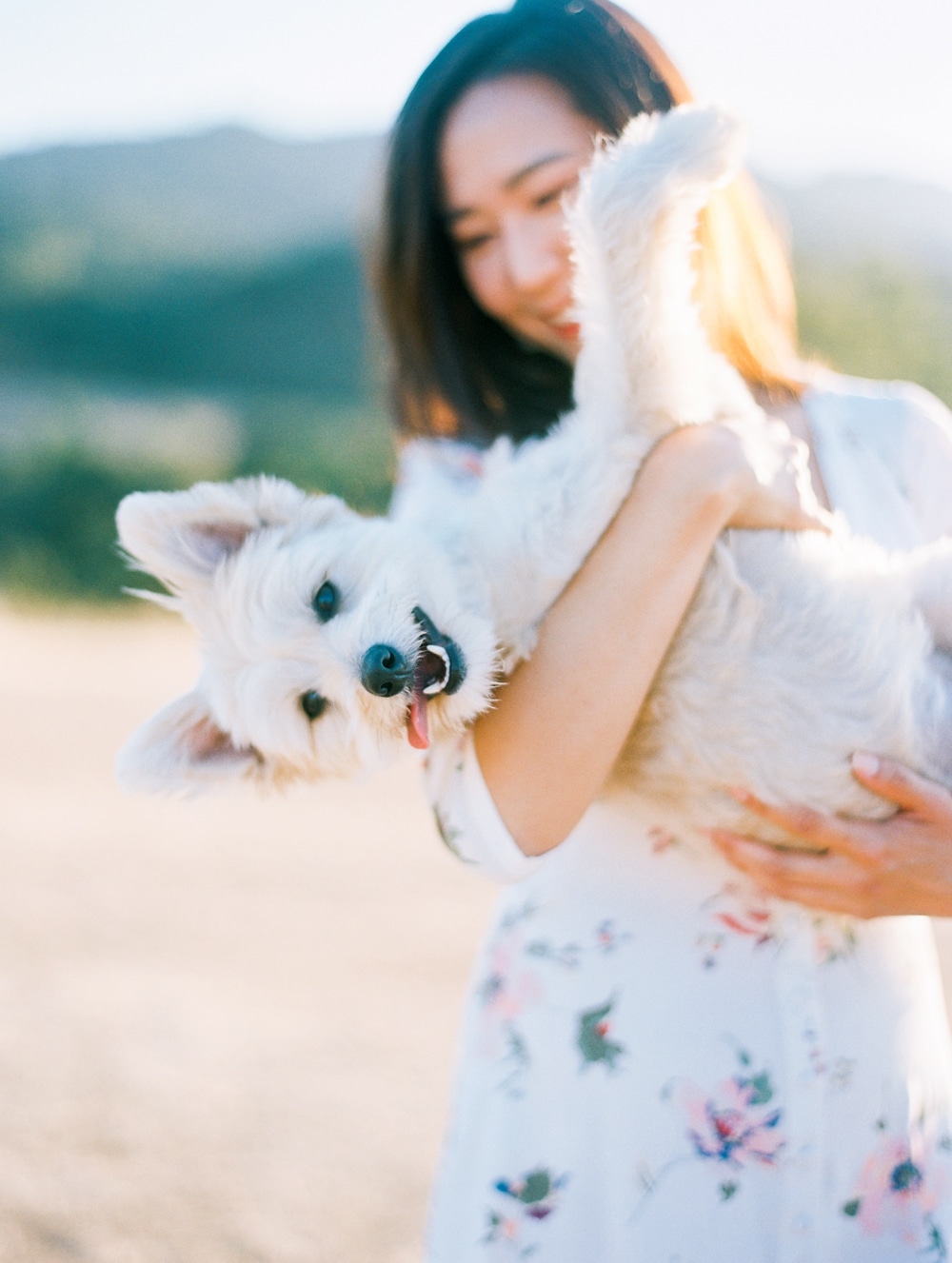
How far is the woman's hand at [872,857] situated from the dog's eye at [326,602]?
0.94 meters

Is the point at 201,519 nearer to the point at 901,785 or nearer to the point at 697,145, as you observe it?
the point at 697,145

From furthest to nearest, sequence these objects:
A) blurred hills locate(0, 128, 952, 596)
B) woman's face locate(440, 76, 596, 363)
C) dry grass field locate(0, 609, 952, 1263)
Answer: blurred hills locate(0, 128, 952, 596) < dry grass field locate(0, 609, 952, 1263) < woman's face locate(440, 76, 596, 363)

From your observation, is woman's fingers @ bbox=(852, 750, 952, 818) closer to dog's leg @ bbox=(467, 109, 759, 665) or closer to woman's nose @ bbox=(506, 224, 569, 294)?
dog's leg @ bbox=(467, 109, 759, 665)

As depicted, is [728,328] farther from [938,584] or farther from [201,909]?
[201,909]

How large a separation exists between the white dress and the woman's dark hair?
4.52ft

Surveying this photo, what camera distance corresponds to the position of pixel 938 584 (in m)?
2.14

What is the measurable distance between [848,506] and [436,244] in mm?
1365

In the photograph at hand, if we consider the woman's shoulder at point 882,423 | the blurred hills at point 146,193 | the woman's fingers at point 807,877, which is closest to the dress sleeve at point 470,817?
the woman's fingers at point 807,877

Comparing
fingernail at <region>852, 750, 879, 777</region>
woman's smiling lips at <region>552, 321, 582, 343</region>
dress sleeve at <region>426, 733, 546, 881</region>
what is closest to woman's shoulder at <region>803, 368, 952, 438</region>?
woman's smiling lips at <region>552, 321, 582, 343</region>

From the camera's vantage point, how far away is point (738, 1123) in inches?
70.1

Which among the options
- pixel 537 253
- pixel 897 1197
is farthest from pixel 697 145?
pixel 897 1197

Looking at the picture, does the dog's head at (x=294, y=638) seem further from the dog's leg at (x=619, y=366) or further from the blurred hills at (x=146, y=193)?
the blurred hills at (x=146, y=193)

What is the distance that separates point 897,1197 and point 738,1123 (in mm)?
320

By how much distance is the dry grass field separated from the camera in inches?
137
